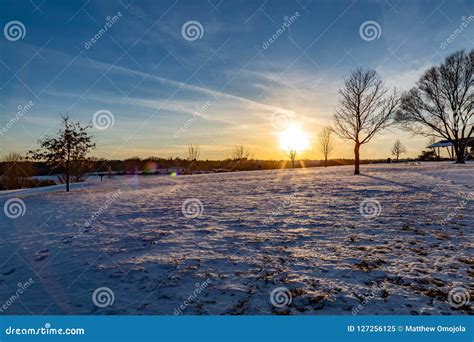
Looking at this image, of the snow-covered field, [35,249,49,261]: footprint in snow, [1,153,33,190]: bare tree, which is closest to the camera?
the snow-covered field

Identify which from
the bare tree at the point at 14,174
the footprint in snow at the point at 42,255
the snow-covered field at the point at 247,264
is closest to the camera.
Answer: the snow-covered field at the point at 247,264

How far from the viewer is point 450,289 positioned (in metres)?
3.37

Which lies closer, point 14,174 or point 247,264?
point 247,264

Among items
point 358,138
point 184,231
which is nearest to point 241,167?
point 358,138

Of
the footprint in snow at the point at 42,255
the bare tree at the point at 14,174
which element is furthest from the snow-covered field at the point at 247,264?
the bare tree at the point at 14,174

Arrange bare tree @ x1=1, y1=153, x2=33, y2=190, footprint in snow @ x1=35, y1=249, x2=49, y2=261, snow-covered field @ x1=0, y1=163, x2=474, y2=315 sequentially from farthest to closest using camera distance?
1. bare tree @ x1=1, y1=153, x2=33, y2=190
2. footprint in snow @ x1=35, y1=249, x2=49, y2=261
3. snow-covered field @ x1=0, y1=163, x2=474, y2=315

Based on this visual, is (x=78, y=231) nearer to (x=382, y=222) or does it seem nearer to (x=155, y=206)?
(x=155, y=206)

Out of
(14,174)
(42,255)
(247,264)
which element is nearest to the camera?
(247,264)

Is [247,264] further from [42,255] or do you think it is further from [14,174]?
[14,174]

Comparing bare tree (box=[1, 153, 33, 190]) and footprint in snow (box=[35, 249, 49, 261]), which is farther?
bare tree (box=[1, 153, 33, 190])

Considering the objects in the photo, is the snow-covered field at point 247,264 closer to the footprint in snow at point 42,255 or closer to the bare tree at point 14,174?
the footprint in snow at point 42,255

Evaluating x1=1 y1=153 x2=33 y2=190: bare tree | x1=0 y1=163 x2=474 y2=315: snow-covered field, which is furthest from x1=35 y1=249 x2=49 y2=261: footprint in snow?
x1=1 y1=153 x2=33 y2=190: bare tree

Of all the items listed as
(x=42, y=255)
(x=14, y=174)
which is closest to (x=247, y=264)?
(x=42, y=255)

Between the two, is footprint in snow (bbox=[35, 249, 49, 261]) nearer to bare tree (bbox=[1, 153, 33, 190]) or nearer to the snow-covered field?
the snow-covered field
